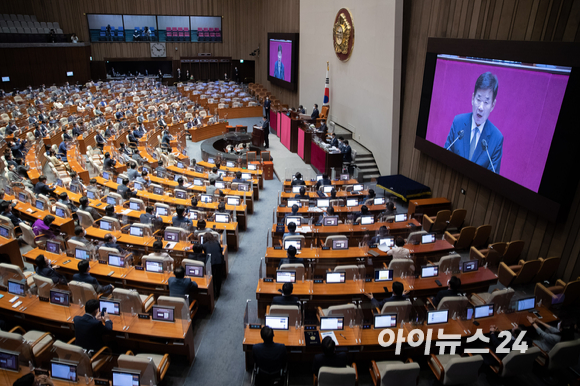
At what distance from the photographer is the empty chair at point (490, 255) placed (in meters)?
7.88

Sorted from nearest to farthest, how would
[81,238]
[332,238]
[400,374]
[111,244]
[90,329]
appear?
[400,374], [90,329], [111,244], [81,238], [332,238]

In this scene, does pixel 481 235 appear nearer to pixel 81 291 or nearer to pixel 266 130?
pixel 81 291

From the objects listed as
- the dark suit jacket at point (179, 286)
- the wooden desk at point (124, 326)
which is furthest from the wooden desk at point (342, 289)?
the wooden desk at point (124, 326)

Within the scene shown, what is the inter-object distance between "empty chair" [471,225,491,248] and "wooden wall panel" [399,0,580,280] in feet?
1.14

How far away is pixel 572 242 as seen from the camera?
24.8 ft

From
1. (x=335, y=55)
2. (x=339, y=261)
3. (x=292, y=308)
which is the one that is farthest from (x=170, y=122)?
(x=292, y=308)

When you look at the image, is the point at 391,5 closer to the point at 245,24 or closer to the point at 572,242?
the point at 572,242

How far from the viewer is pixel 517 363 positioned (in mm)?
5145

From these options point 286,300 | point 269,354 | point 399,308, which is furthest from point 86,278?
point 399,308

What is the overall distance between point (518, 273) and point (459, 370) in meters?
3.60

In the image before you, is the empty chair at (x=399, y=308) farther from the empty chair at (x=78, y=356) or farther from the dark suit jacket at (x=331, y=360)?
the empty chair at (x=78, y=356)

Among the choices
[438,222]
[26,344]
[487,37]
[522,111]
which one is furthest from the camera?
[438,222]

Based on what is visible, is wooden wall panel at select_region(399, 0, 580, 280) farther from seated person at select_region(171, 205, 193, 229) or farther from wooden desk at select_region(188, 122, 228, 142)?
wooden desk at select_region(188, 122, 228, 142)

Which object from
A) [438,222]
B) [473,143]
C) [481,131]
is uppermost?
[481,131]
